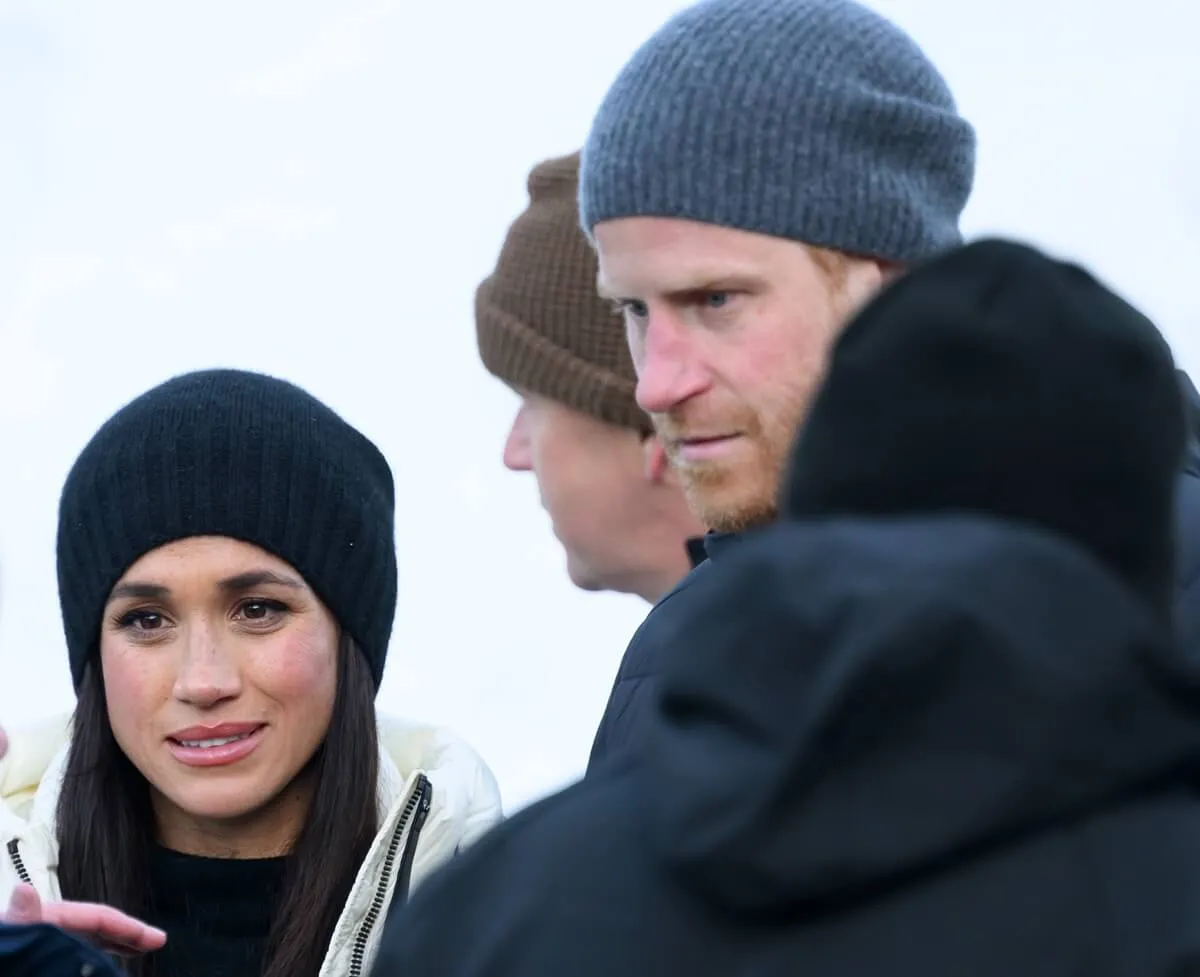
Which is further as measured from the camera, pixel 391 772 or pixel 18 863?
pixel 391 772

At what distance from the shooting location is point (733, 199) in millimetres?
2264

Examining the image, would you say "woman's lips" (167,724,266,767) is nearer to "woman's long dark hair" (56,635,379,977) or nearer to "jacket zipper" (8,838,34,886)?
"woman's long dark hair" (56,635,379,977)

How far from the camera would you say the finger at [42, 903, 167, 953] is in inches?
79.7

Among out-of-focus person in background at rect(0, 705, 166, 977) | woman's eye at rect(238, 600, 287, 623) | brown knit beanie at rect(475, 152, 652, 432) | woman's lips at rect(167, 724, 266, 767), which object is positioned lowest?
woman's lips at rect(167, 724, 266, 767)

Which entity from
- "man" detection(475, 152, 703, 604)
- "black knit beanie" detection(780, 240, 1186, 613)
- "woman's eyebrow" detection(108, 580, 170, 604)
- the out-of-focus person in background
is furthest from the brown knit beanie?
"black knit beanie" detection(780, 240, 1186, 613)

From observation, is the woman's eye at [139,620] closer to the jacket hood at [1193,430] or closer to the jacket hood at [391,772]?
the jacket hood at [391,772]

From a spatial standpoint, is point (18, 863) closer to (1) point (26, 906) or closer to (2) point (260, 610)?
(2) point (260, 610)

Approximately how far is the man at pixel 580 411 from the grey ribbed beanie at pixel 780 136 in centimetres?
81

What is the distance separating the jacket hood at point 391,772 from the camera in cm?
290

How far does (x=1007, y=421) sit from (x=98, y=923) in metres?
1.20

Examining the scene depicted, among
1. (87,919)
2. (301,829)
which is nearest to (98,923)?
(87,919)

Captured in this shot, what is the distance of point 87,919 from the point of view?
6.67ft

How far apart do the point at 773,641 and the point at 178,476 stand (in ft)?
6.15

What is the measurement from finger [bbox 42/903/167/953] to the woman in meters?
0.68
